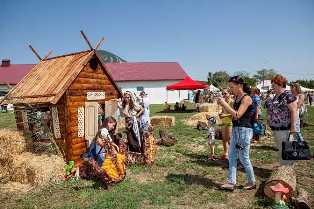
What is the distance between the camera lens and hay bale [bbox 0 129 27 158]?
778 centimetres

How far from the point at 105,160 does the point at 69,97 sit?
2.56m

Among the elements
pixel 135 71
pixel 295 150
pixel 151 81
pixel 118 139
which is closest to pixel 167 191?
pixel 118 139

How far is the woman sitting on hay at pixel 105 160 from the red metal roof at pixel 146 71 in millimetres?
37027

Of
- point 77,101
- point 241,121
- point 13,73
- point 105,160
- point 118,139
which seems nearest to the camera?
point 241,121

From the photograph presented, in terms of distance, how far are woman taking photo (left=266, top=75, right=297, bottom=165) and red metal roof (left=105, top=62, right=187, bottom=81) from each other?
38728 mm

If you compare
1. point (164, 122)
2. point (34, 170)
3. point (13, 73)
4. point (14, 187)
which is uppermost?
point (13, 73)

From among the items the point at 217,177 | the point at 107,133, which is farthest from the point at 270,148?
the point at 107,133

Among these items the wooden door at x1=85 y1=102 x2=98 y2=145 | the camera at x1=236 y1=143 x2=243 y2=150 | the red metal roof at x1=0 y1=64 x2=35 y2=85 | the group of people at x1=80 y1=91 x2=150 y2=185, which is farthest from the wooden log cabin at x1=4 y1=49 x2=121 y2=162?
the red metal roof at x1=0 y1=64 x2=35 y2=85

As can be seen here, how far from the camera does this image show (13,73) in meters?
43.9

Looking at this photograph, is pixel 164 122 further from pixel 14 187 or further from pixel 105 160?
pixel 14 187

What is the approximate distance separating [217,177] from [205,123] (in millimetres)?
8198

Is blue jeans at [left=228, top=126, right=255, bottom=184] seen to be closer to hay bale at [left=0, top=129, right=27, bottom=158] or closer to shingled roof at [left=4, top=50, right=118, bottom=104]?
shingled roof at [left=4, top=50, right=118, bottom=104]

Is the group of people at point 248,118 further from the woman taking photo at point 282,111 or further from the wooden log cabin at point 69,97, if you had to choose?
the wooden log cabin at point 69,97

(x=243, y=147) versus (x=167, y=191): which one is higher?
(x=243, y=147)
